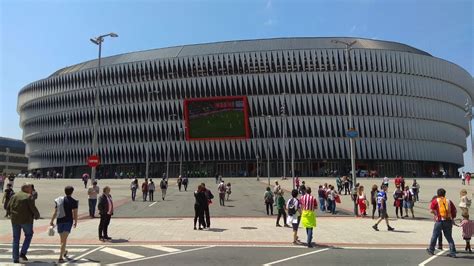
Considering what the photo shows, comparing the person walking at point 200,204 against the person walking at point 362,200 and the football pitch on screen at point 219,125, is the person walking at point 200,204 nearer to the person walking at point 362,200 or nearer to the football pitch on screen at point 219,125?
the person walking at point 362,200

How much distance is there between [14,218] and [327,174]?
7624cm

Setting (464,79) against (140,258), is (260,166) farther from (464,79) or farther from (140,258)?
(140,258)

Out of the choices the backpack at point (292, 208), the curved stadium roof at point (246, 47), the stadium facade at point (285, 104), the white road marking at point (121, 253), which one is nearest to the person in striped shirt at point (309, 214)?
the backpack at point (292, 208)

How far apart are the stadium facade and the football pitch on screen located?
167 cm

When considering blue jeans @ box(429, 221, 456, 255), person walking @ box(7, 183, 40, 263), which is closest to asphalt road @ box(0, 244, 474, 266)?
blue jeans @ box(429, 221, 456, 255)

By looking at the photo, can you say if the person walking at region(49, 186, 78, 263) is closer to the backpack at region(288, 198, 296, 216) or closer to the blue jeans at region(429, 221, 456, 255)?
the backpack at region(288, 198, 296, 216)

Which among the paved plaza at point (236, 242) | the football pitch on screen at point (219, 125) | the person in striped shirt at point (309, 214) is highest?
the football pitch on screen at point (219, 125)

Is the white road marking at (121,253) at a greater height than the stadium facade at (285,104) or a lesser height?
lesser

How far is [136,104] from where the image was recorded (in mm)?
92875

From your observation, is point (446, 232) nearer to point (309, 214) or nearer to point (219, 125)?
point (309, 214)

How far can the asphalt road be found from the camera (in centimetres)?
1094

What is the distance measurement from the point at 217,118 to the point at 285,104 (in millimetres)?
13834

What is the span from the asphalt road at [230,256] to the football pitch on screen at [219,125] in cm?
7360

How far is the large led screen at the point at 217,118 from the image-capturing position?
87000 mm
